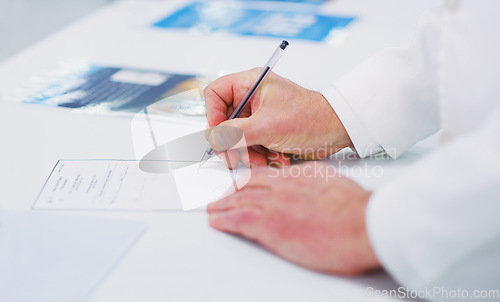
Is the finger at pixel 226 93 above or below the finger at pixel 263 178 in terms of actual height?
above

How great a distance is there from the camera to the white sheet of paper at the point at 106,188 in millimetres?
626

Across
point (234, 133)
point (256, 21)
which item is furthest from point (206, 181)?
point (256, 21)

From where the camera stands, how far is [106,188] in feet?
2.15

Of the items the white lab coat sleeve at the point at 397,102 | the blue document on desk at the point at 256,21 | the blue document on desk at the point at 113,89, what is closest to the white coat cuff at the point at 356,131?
the white lab coat sleeve at the point at 397,102

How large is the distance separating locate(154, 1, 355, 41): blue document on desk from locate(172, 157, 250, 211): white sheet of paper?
2.03 ft

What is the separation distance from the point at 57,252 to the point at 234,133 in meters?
0.27

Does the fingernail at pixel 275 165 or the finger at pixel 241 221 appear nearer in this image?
the finger at pixel 241 221

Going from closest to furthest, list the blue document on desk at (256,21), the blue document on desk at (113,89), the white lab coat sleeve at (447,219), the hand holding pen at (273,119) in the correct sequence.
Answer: the white lab coat sleeve at (447,219), the hand holding pen at (273,119), the blue document on desk at (113,89), the blue document on desk at (256,21)

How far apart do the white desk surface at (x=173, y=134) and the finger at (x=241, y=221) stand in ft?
0.03

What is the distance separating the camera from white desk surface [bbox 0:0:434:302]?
0.51 meters

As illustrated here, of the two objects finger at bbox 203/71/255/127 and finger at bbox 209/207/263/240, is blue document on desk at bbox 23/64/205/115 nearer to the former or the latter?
finger at bbox 203/71/255/127

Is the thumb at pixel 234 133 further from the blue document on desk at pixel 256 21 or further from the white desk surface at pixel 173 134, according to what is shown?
the blue document on desk at pixel 256 21

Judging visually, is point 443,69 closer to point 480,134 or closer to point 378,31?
point 480,134

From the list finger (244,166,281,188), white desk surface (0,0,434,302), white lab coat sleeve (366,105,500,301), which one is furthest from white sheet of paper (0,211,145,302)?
white lab coat sleeve (366,105,500,301)
